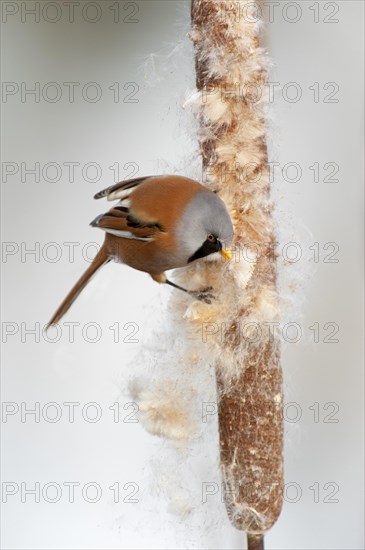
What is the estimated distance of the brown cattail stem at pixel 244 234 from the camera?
72 centimetres

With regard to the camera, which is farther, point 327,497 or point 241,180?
point 327,497

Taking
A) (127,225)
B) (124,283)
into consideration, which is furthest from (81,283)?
(124,283)

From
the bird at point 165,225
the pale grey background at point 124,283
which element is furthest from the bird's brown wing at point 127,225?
the pale grey background at point 124,283

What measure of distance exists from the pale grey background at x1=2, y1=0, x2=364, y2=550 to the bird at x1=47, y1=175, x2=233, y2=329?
38 cm

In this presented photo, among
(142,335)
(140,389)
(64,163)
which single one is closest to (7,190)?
(64,163)

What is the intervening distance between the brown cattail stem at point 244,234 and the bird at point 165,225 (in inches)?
1.9

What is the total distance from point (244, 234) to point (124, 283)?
0.49 m

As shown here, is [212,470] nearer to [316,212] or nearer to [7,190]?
[316,212]

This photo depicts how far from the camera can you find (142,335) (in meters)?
1.17

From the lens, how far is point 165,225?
69cm

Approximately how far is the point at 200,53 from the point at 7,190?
56 centimetres

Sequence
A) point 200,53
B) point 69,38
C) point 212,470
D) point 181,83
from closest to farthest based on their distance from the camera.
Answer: point 200,53 < point 181,83 < point 212,470 < point 69,38

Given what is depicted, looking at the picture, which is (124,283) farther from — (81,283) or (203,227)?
(203,227)

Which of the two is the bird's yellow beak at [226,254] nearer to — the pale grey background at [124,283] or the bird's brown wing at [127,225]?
the bird's brown wing at [127,225]
